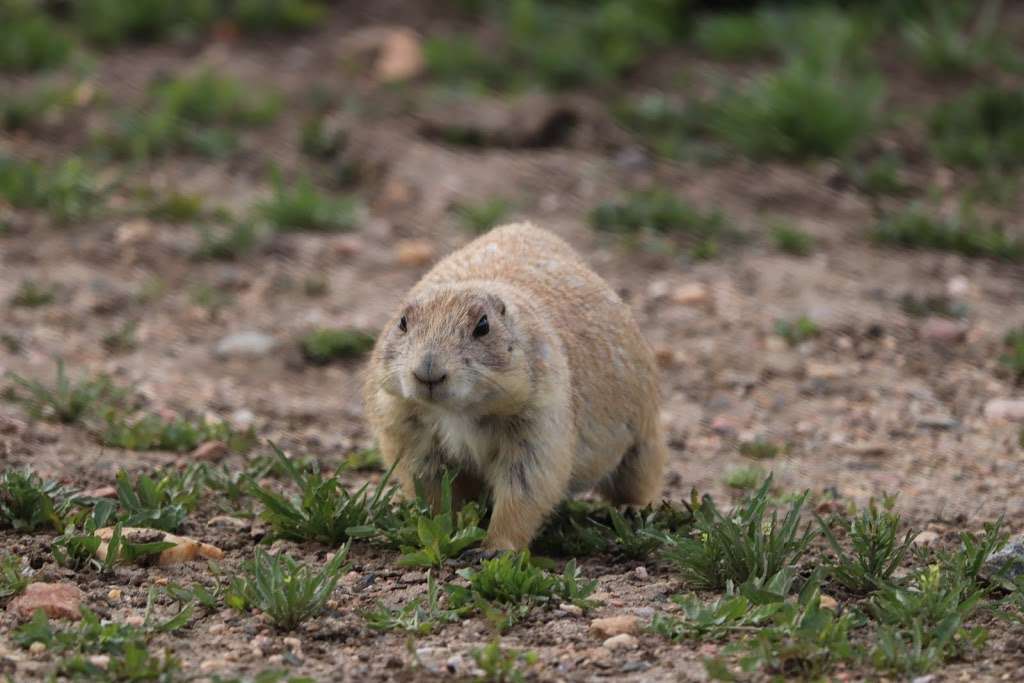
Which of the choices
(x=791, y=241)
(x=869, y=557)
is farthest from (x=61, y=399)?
A: (x=791, y=241)

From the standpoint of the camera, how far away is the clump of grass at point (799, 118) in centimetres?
1080

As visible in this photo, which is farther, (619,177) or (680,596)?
(619,177)

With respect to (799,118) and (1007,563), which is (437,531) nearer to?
(1007,563)

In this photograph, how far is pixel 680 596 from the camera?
5.23 meters

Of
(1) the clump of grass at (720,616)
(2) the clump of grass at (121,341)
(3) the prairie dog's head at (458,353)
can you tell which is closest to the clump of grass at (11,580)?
(3) the prairie dog's head at (458,353)

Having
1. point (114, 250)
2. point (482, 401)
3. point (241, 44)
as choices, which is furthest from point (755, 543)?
point (241, 44)

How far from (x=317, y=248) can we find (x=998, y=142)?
4781 millimetres

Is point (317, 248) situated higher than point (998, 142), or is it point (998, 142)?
point (998, 142)

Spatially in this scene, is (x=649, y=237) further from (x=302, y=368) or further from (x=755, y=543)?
(x=755, y=543)

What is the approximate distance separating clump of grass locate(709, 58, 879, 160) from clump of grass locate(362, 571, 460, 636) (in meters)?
6.38

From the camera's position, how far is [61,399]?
723cm

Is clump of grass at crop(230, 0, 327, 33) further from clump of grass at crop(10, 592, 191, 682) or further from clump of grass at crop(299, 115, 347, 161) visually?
clump of grass at crop(10, 592, 191, 682)

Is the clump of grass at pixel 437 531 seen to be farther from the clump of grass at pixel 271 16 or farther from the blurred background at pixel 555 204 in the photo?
the clump of grass at pixel 271 16

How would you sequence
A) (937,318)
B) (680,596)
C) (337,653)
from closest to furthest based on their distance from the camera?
(337,653)
(680,596)
(937,318)
